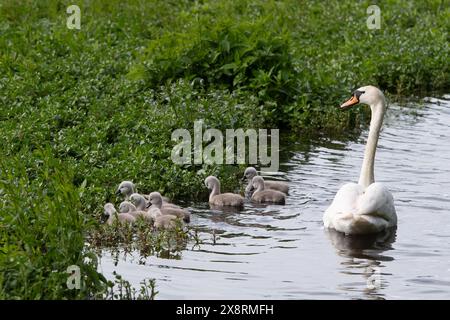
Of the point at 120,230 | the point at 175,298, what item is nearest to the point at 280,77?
the point at 120,230

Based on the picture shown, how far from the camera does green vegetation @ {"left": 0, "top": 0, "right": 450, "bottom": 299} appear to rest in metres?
9.14

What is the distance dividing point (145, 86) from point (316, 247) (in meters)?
5.45

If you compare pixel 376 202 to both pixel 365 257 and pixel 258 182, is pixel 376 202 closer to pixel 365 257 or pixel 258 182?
pixel 365 257

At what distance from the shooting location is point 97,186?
1200cm

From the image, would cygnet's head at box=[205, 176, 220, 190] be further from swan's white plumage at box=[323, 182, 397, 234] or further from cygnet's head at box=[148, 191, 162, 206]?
swan's white plumage at box=[323, 182, 397, 234]

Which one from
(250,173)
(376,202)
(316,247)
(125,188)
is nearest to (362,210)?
(376,202)

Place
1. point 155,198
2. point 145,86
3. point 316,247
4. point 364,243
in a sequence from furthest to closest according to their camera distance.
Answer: point 145,86 < point 155,198 < point 364,243 < point 316,247

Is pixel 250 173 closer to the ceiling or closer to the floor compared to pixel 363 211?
closer to the ceiling

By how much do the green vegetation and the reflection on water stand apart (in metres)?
0.79

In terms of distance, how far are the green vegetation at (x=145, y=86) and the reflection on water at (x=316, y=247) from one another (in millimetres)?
794

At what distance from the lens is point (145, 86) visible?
51.5 feet

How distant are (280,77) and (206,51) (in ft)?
3.48

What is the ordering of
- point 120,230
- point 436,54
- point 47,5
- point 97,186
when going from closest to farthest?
1. point 120,230
2. point 97,186
3. point 436,54
4. point 47,5
